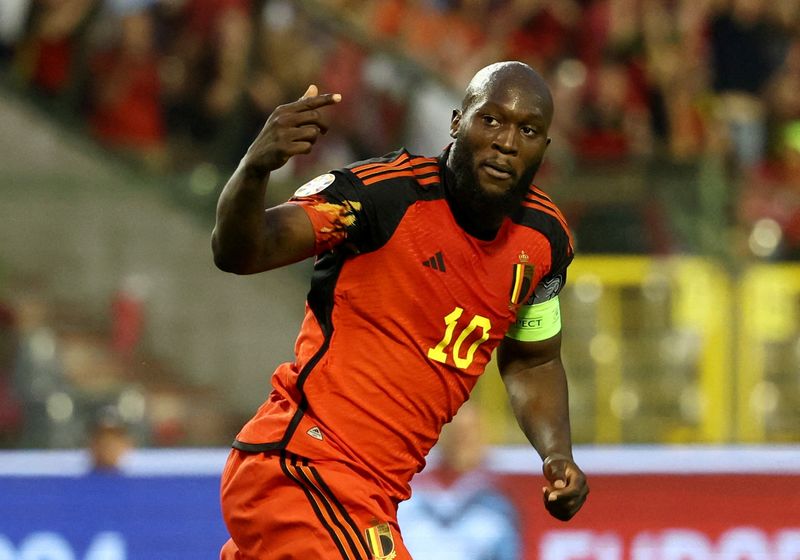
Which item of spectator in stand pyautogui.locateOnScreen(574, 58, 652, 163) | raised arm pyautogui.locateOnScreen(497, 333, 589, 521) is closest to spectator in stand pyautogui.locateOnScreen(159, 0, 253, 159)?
spectator in stand pyautogui.locateOnScreen(574, 58, 652, 163)

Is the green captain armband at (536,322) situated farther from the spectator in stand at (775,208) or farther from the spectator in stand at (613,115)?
the spectator in stand at (613,115)

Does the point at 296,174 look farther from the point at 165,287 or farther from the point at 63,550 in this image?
the point at 63,550

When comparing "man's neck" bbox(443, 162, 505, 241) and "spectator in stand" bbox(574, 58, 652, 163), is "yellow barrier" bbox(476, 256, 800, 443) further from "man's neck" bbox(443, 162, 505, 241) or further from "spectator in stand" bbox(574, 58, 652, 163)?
"man's neck" bbox(443, 162, 505, 241)

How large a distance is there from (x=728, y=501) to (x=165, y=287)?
3.92m

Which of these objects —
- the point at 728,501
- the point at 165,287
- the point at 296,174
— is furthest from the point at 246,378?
the point at 728,501

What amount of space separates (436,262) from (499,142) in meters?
0.37

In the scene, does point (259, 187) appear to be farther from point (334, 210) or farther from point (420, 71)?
point (420, 71)

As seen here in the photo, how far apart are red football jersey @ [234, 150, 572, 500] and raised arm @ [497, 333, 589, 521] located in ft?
1.24

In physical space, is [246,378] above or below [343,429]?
below

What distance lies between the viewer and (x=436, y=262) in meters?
3.61

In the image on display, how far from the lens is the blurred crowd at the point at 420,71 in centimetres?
898

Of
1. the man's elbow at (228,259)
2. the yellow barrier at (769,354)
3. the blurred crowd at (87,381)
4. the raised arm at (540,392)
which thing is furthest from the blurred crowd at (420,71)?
the man's elbow at (228,259)

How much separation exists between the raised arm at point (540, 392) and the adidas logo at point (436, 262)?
57 cm

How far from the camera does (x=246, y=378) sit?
8.36 metres
